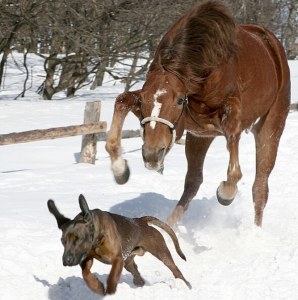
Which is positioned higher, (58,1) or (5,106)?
(58,1)

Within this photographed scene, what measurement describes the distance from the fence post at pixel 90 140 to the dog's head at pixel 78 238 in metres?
6.08

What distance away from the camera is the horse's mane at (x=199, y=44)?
5086mm

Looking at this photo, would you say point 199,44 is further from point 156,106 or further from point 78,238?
point 78,238

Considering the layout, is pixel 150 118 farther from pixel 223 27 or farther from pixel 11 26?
pixel 11 26

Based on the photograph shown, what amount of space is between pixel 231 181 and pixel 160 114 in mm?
958

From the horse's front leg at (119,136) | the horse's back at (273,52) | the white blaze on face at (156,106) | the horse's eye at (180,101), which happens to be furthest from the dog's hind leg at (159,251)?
the horse's back at (273,52)

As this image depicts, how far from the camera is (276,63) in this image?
260 inches

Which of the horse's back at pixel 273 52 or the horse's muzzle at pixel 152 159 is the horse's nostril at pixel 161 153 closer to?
the horse's muzzle at pixel 152 159

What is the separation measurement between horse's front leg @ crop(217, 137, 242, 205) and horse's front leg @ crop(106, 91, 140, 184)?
76cm

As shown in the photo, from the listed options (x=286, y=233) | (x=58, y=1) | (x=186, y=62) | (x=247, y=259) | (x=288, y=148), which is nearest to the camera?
(x=186, y=62)

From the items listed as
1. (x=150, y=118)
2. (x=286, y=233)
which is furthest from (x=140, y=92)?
(x=286, y=233)

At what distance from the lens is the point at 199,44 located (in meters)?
5.23

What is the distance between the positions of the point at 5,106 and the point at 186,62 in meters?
12.2

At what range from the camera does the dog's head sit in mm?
3801
